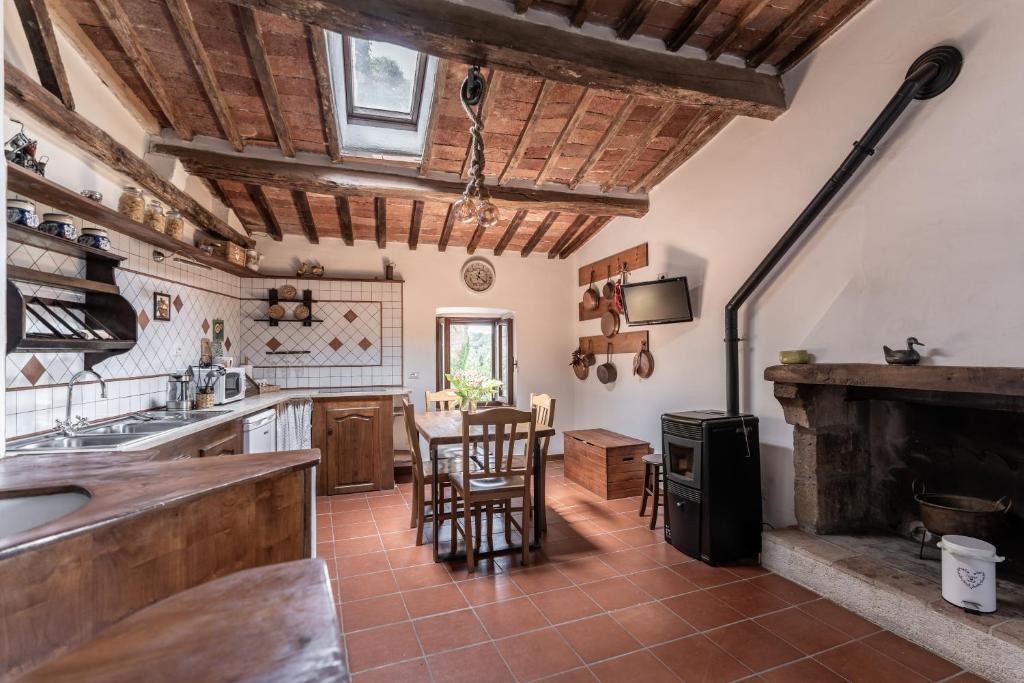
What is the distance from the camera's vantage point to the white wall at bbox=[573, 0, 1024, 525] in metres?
2.01

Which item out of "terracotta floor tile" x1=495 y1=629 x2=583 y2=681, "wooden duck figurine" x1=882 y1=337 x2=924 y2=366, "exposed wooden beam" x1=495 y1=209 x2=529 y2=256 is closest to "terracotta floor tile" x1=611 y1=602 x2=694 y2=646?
"terracotta floor tile" x1=495 y1=629 x2=583 y2=681

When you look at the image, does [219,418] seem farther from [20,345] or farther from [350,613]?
[350,613]

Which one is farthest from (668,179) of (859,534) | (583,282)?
(859,534)

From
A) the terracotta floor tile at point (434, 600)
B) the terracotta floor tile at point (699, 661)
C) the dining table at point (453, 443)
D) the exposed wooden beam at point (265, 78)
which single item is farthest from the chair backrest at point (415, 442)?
the exposed wooden beam at point (265, 78)

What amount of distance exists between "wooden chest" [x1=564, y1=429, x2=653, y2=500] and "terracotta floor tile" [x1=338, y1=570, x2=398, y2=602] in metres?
2.07

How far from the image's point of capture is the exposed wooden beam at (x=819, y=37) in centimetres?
258

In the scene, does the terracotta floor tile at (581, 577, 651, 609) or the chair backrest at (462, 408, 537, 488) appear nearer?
the terracotta floor tile at (581, 577, 651, 609)

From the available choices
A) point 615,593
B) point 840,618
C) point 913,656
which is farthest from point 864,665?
point 615,593

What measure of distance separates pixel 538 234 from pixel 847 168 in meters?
3.13

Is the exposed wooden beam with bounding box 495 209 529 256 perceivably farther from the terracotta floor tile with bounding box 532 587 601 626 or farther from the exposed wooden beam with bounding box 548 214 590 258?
the terracotta floor tile with bounding box 532 587 601 626

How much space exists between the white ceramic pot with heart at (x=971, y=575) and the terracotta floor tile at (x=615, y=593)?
1.27 meters

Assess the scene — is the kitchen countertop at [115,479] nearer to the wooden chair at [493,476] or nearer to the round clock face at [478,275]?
the wooden chair at [493,476]

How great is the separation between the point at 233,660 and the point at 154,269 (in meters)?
3.53

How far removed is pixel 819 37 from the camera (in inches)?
109
